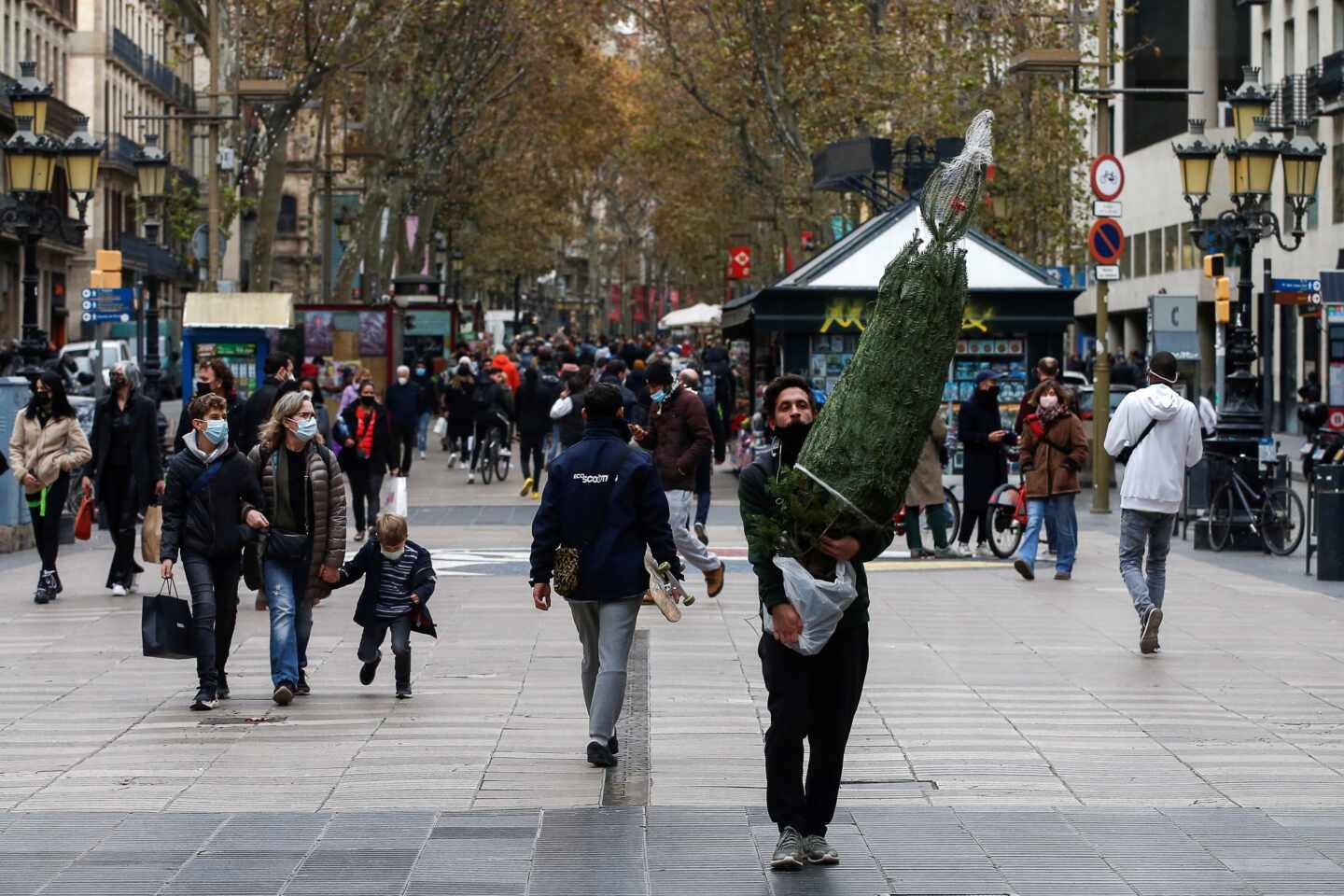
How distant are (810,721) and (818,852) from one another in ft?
1.41

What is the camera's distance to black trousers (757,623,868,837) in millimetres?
7574

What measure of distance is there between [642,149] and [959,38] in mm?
20688

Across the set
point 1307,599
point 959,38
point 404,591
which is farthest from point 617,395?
point 959,38

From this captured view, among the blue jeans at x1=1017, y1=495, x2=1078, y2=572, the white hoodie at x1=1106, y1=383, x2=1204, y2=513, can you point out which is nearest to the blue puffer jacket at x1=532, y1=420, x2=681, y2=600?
the white hoodie at x1=1106, y1=383, x2=1204, y2=513

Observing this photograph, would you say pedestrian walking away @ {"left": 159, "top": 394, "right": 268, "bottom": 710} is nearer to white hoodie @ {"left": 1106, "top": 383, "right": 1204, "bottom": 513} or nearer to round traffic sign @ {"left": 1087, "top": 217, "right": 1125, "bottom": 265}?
white hoodie @ {"left": 1106, "top": 383, "right": 1204, "bottom": 513}

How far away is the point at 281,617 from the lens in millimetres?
11484

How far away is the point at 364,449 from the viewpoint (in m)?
22.1

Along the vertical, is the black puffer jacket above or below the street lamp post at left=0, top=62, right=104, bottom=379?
below

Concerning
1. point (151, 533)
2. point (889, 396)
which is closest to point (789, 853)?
point (889, 396)

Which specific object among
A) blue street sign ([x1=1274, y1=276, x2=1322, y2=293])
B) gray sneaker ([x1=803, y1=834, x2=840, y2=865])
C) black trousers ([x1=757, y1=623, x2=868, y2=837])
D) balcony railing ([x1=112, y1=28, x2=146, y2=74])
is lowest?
gray sneaker ([x1=803, y1=834, x2=840, y2=865])

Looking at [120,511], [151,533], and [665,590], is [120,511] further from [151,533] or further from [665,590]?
[665,590]

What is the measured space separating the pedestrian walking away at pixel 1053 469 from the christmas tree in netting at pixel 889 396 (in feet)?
32.3

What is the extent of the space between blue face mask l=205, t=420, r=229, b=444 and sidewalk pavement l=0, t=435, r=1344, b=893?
132 cm

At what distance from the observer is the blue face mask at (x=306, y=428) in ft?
37.8
